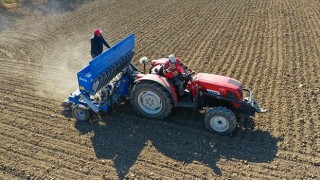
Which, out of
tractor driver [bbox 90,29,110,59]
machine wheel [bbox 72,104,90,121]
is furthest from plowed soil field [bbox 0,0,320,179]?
tractor driver [bbox 90,29,110,59]

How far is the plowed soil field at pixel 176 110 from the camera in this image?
6.69 m

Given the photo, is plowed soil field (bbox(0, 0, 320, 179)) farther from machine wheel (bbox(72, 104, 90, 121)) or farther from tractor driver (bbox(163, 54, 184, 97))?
tractor driver (bbox(163, 54, 184, 97))

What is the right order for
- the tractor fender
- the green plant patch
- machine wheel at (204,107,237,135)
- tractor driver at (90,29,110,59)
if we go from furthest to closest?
1. the green plant patch
2. tractor driver at (90,29,110,59)
3. the tractor fender
4. machine wheel at (204,107,237,135)

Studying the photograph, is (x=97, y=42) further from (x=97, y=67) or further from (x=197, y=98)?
(x=197, y=98)

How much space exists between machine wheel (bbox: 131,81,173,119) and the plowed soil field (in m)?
0.27

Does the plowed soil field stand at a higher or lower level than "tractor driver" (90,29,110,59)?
lower

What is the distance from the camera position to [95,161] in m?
6.82

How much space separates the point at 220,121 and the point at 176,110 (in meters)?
1.34

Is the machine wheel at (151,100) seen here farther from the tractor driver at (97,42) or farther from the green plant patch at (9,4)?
the green plant patch at (9,4)

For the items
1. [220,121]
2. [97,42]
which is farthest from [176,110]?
[97,42]

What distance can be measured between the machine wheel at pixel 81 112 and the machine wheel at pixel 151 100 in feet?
3.50

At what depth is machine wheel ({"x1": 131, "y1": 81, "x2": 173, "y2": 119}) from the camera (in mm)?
7406

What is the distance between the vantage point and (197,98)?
7.52 meters

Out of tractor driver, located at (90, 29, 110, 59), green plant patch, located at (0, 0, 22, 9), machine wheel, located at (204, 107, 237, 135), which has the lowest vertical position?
green plant patch, located at (0, 0, 22, 9)
